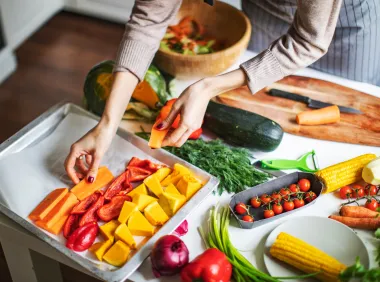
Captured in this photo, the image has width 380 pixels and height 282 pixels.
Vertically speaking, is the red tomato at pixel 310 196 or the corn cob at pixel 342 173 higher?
the corn cob at pixel 342 173

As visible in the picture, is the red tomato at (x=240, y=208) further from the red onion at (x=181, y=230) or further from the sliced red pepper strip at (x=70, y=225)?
the sliced red pepper strip at (x=70, y=225)

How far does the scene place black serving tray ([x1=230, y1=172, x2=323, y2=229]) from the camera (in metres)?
1.51

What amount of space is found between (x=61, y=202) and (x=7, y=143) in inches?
14.8

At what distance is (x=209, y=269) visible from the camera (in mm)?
1278

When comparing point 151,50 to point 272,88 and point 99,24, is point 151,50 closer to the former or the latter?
point 272,88

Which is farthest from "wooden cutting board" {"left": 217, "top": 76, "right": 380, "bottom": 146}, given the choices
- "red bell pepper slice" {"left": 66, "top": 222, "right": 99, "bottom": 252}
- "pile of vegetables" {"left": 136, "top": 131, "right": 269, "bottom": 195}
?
"red bell pepper slice" {"left": 66, "top": 222, "right": 99, "bottom": 252}

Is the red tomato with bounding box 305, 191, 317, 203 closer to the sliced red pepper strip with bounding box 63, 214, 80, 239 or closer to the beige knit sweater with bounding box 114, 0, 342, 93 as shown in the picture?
the beige knit sweater with bounding box 114, 0, 342, 93

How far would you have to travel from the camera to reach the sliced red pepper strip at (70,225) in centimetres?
150

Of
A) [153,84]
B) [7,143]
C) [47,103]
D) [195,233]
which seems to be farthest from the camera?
[47,103]

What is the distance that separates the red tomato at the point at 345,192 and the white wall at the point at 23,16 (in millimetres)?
3108

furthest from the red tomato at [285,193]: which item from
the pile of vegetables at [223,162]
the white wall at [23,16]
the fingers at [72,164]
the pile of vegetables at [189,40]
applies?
the white wall at [23,16]

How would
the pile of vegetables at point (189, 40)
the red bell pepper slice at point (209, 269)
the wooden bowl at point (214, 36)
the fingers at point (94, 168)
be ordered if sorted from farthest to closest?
the pile of vegetables at point (189, 40) < the wooden bowl at point (214, 36) < the fingers at point (94, 168) < the red bell pepper slice at point (209, 269)

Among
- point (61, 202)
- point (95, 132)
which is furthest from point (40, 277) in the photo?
point (95, 132)

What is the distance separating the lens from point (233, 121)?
1.83 m
